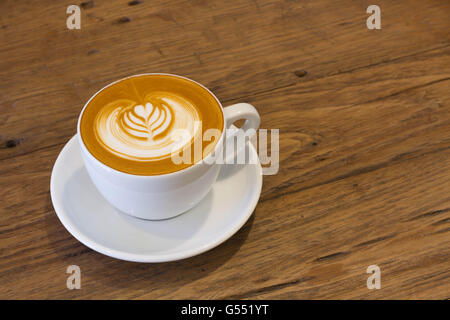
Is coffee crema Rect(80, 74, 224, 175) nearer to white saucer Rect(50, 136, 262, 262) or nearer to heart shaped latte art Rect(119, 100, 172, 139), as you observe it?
heart shaped latte art Rect(119, 100, 172, 139)

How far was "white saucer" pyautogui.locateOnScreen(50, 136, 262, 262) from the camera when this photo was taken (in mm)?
603

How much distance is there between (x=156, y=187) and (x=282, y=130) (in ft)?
0.99

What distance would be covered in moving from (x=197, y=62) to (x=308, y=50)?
213mm

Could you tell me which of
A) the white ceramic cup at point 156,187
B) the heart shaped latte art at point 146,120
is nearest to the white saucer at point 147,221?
the white ceramic cup at point 156,187

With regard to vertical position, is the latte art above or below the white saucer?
above

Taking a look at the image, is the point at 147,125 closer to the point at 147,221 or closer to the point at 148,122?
the point at 148,122

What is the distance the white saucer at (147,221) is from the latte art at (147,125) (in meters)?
0.11

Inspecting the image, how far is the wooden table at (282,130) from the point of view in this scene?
0.62 meters

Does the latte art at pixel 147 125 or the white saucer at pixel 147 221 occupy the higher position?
the latte art at pixel 147 125

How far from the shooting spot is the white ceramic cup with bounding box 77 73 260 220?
56 centimetres

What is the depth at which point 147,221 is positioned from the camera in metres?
0.64

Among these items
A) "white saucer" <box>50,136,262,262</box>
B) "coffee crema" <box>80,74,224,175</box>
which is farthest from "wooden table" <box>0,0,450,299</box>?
"coffee crema" <box>80,74,224,175</box>

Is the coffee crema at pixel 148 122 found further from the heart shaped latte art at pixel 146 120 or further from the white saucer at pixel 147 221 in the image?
the white saucer at pixel 147 221

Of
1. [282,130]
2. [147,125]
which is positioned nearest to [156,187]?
[147,125]
